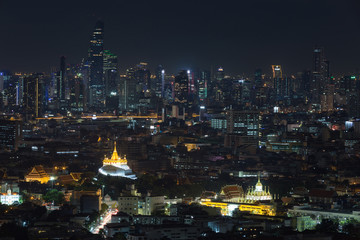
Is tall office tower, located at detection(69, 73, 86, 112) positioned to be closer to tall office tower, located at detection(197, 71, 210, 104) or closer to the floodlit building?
tall office tower, located at detection(197, 71, 210, 104)

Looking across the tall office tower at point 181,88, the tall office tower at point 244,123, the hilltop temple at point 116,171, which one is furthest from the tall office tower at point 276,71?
the hilltop temple at point 116,171

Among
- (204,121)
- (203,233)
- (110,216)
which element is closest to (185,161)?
(110,216)

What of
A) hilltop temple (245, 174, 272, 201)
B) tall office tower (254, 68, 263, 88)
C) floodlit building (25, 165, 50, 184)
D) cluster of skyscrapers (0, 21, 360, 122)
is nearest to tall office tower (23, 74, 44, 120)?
cluster of skyscrapers (0, 21, 360, 122)

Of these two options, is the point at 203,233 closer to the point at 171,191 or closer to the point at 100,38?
the point at 171,191

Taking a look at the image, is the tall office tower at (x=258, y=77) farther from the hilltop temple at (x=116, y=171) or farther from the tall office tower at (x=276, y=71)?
the hilltop temple at (x=116, y=171)

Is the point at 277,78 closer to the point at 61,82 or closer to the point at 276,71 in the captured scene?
the point at 276,71
